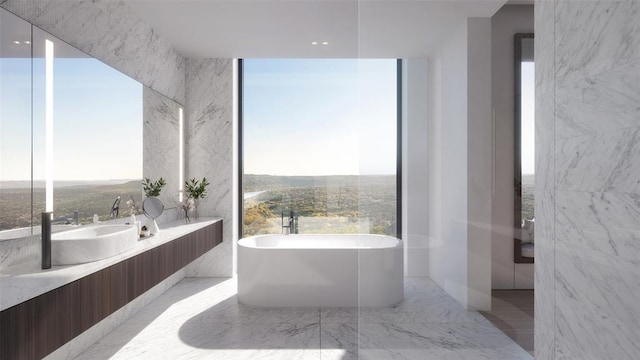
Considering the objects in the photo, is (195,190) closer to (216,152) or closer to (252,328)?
(216,152)

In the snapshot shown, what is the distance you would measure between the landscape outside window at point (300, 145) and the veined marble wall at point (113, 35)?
1040 millimetres

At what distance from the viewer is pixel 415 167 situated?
1.99 m

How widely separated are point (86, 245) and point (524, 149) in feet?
7.42

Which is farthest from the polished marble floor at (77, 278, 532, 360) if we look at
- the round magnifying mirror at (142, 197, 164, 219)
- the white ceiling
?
the white ceiling

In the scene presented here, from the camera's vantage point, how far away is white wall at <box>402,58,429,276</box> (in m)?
1.98

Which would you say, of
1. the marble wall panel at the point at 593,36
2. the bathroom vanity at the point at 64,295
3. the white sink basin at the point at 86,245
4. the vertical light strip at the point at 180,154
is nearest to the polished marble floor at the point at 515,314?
the marble wall panel at the point at 593,36

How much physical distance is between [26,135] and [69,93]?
0.49 metres

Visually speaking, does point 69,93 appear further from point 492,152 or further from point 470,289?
point 470,289

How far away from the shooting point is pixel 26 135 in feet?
6.28

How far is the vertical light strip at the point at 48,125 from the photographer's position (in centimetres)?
208

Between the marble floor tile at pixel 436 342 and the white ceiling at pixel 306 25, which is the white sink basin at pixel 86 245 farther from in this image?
the white ceiling at pixel 306 25

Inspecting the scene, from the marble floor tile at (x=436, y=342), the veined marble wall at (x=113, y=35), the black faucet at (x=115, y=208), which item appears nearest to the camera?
the marble floor tile at (x=436, y=342)

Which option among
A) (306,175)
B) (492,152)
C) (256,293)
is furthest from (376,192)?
(306,175)

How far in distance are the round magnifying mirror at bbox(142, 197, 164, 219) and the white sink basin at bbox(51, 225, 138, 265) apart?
0.64m
